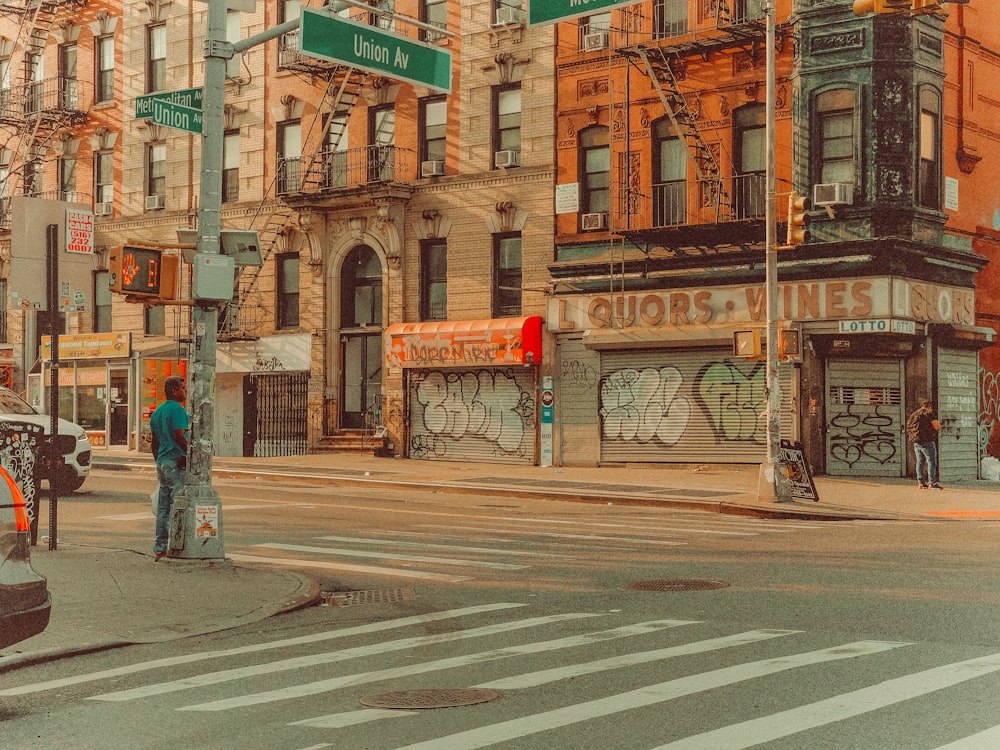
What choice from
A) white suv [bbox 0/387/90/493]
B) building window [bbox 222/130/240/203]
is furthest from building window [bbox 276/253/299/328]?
white suv [bbox 0/387/90/493]


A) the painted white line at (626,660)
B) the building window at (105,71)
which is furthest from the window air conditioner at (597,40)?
the painted white line at (626,660)

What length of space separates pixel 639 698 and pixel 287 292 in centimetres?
3020

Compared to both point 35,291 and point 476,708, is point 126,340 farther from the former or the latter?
point 476,708

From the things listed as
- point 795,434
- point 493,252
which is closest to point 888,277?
point 795,434

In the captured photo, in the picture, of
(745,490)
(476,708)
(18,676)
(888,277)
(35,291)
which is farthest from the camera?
(888,277)

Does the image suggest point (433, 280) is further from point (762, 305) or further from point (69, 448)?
point (69, 448)

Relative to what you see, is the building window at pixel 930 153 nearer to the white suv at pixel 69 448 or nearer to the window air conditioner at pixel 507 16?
the window air conditioner at pixel 507 16

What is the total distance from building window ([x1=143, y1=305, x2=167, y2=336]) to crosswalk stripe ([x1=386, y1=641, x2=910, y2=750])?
33.3 metres

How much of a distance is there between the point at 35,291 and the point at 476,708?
8816 millimetres

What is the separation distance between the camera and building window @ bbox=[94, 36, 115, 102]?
4056cm

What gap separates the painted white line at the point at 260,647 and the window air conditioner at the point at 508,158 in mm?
21670

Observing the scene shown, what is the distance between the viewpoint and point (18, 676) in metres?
8.41

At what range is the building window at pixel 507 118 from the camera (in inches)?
1259

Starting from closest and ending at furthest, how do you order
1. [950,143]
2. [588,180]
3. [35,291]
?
[35,291]
[950,143]
[588,180]
